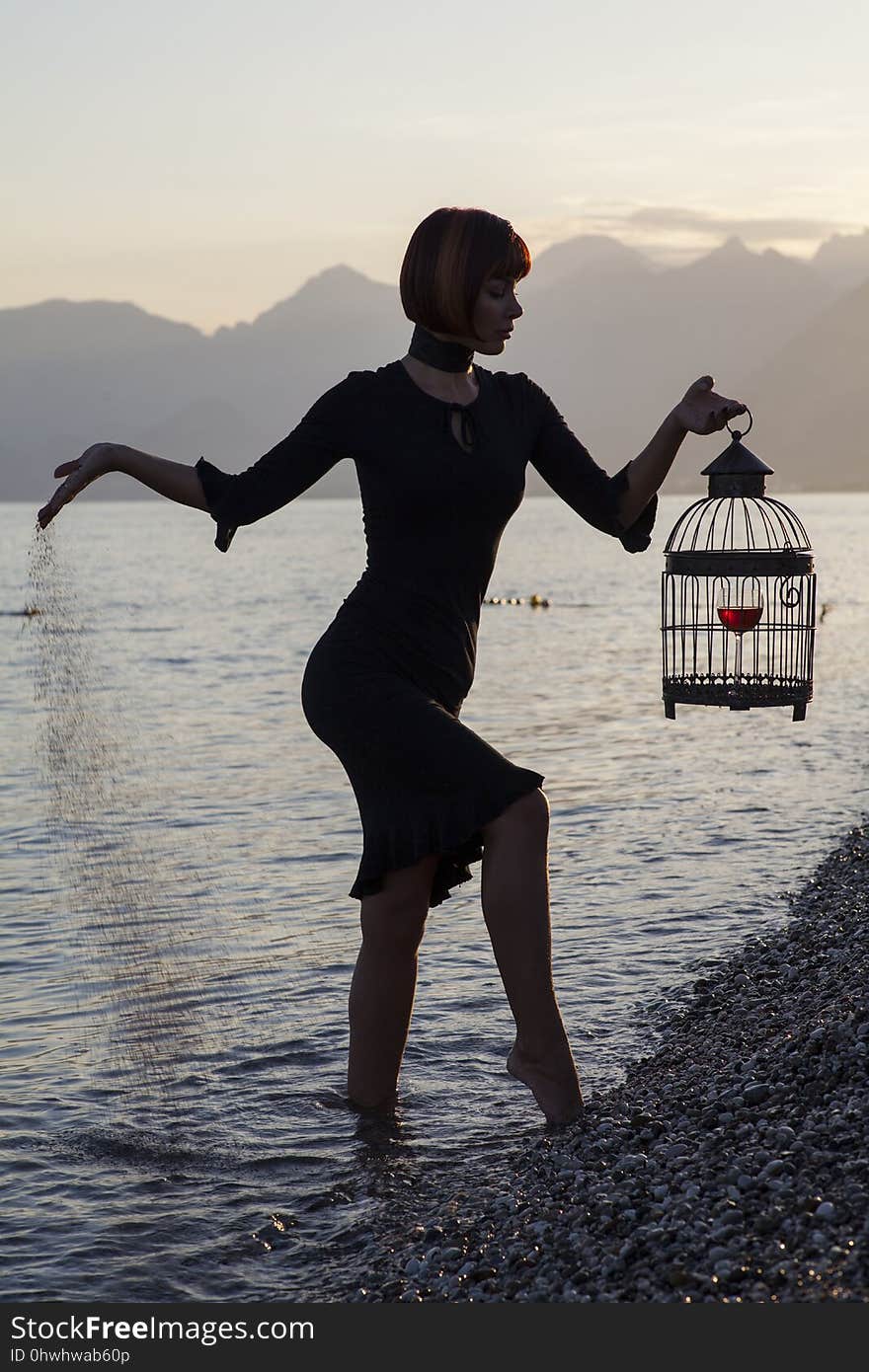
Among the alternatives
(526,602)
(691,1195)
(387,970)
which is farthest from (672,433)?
(526,602)

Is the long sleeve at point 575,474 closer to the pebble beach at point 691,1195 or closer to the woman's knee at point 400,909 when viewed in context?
the woman's knee at point 400,909

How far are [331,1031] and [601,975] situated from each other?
182cm

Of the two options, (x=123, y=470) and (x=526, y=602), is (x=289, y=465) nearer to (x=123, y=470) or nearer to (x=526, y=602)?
(x=123, y=470)

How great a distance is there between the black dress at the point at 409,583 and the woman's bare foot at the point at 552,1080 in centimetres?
79

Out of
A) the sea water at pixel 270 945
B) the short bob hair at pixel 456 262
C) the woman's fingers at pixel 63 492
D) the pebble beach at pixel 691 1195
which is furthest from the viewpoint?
the sea water at pixel 270 945

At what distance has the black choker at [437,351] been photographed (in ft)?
17.8

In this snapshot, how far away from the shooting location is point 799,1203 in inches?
175

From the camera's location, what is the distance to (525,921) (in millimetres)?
5500

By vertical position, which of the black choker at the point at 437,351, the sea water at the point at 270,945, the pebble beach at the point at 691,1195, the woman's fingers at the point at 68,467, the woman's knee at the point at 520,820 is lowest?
the sea water at the point at 270,945

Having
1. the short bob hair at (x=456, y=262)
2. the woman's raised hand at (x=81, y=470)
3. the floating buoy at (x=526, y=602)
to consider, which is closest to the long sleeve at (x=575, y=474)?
the short bob hair at (x=456, y=262)

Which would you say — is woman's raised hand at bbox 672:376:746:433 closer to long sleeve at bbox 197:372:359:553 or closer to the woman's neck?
the woman's neck

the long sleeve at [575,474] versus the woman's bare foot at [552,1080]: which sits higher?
the long sleeve at [575,474]

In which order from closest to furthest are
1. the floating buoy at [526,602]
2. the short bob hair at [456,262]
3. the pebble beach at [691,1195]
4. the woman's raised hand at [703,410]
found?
the pebble beach at [691,1195] < the short bob hair at [456,262] < the woman's raised hand at [703,410] < the floating buoy at [526,602]

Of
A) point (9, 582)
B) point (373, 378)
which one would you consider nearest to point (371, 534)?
point (373, 378)
